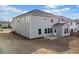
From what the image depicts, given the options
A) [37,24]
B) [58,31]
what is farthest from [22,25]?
[58,31]

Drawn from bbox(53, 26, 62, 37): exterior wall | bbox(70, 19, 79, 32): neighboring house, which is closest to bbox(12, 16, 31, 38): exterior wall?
bbox(53, 26, 62, 37): exterior wall

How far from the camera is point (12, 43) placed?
1948 mm

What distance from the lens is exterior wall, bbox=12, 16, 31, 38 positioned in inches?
76.2

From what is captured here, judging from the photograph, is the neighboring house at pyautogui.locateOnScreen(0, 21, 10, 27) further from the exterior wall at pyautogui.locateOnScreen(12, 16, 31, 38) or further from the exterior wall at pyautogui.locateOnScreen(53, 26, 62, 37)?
the exterior wall at pyautogui.locateOnScreen(53, 26, 62, 37)

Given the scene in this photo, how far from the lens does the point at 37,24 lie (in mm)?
1938

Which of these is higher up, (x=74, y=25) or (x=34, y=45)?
(x=74, y=25)

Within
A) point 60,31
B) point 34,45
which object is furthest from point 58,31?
point 34,45

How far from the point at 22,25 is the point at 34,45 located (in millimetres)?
288

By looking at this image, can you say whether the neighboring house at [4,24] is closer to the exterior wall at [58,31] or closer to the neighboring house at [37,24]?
the neighboring house at [37,24]

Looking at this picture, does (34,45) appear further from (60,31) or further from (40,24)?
(60,31)

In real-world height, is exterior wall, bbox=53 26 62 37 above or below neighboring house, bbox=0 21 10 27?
below

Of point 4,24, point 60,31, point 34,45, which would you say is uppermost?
point 4,24

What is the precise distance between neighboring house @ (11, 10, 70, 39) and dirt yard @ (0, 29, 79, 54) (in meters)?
0.08
